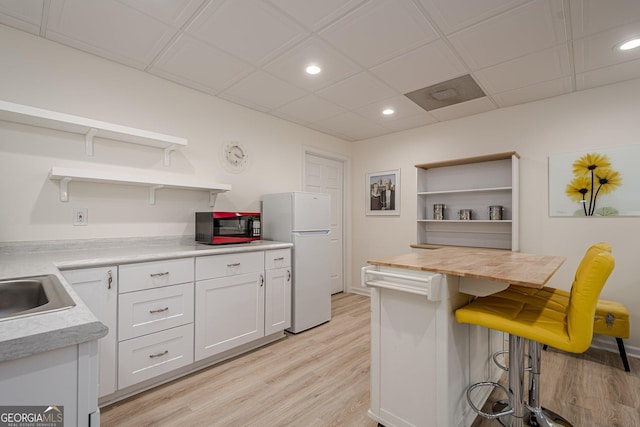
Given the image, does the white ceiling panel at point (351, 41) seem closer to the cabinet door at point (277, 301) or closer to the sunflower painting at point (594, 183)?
the sunflower painting at point (594, 183)

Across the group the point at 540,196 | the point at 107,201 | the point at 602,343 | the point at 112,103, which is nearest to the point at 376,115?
the point at 540,196

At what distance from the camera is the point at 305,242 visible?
320 cm

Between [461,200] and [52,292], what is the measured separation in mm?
3864

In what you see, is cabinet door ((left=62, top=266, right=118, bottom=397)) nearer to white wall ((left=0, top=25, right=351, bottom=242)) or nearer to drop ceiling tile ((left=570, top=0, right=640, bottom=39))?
white wall ((left=0, top=25, right=351, bottom=242))

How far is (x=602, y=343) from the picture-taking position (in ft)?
9.11

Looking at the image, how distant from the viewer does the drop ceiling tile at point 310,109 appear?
3168 mm

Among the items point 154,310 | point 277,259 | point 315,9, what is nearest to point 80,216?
point 154,310

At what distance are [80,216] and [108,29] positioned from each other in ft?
4.45

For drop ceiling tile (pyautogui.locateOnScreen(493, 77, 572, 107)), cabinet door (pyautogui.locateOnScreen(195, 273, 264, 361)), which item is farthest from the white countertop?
drop ceiling tile (pyautogui.locateOnScreen(493, 77, 572, 107))

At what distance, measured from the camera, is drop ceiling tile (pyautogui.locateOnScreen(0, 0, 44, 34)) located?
1.77m

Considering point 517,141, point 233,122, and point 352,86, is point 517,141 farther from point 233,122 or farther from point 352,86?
point 233,122

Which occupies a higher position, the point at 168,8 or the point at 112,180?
the point at 168,8

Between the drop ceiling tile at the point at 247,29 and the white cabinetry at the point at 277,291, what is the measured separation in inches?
68.1

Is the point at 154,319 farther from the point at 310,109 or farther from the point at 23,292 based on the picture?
the point at 310,109
